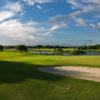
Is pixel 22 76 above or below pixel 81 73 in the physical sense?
above

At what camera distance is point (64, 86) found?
23.4 ft

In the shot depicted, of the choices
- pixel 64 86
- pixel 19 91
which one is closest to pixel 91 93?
pixel 64 86

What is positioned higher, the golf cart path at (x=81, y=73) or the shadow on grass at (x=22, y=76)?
the shadow on grass at (x=22, y=76)

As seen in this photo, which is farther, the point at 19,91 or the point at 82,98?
the point at 19,91

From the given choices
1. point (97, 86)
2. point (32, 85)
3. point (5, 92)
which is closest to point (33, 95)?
point (32, 85)

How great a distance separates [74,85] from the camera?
7.25m

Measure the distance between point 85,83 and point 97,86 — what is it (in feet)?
2.95

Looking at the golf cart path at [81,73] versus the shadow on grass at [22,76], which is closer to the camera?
the shadow on grass at [22,76]

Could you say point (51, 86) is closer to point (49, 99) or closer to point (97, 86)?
point (49, 99)

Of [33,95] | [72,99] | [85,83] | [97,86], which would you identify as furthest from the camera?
[85,83]

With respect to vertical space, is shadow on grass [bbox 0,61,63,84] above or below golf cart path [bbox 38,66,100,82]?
above

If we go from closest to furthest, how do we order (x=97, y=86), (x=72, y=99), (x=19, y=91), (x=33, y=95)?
(x=72, y=99) → (x=33, y=95) → (x=19, y=91) → (x=97, y=86)

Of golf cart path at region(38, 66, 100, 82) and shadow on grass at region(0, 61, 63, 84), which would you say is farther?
golf cart path at region(38, 66, 100, 82)

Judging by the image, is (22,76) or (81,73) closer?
(22,76)
